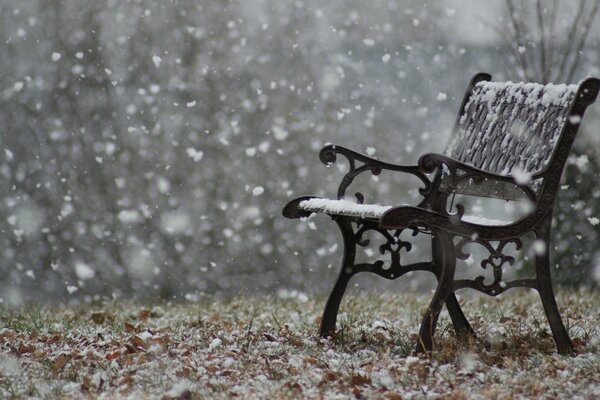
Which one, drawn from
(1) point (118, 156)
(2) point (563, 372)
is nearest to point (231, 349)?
(2) point (563, 372)

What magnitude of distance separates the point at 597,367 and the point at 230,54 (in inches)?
289

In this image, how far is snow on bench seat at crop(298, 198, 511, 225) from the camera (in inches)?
141

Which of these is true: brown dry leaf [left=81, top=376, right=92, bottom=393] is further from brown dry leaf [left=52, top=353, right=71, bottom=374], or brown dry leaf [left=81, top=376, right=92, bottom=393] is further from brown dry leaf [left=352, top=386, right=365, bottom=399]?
brown dry leaf [left=352, top=386, right=365, bottom=399]

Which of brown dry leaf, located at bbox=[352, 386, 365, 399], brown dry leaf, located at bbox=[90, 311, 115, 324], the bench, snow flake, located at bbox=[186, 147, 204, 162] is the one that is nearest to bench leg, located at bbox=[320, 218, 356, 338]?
the bench

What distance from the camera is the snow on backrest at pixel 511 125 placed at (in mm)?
3803

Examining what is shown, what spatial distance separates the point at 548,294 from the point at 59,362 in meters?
2.02

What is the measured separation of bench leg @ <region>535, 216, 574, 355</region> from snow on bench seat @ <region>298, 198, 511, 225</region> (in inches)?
6.8

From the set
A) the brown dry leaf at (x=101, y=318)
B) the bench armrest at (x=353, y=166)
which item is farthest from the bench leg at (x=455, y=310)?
the brown dry leaf at (x=101, y=318)

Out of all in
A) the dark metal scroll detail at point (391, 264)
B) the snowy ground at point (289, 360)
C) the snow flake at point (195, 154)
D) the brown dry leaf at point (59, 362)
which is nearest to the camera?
the snowy ground at point (289, 360)

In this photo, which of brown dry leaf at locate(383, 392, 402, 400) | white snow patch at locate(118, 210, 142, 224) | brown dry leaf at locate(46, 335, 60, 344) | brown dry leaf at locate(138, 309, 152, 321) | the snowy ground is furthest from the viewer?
white snow patch at locate(118, 210, 142, 224)

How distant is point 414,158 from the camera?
10094mm

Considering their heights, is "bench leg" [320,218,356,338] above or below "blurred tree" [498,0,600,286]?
below

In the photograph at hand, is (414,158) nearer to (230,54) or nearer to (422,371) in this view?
(230,54)

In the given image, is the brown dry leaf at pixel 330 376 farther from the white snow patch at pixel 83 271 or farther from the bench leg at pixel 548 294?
the white snow patch at pixel 83 271
